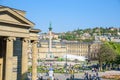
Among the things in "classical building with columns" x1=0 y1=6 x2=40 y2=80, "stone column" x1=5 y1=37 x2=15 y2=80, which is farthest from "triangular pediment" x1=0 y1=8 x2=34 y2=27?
"stone column" x1=5 y1=37 x2=15 y2=80

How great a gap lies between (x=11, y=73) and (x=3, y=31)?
433 centimetres

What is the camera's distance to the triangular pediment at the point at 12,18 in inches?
1222

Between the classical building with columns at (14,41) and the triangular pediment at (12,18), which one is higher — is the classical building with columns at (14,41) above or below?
below

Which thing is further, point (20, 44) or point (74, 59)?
point (74, 59)

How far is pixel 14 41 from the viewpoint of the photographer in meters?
35.4

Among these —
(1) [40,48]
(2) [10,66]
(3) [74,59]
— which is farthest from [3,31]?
(1) [40,48]

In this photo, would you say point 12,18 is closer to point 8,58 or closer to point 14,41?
point 14,41

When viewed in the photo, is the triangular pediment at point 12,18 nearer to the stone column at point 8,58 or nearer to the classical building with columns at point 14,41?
the classical building with columns at point 14,41

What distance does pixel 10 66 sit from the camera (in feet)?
106

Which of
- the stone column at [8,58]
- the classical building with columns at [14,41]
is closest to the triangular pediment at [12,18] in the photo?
the classical building with columns at [14,41]

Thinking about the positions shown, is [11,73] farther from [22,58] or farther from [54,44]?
[54,44]

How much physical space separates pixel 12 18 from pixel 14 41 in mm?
3615

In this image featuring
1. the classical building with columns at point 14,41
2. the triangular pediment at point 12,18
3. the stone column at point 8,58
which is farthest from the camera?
the stone column at point 8,58

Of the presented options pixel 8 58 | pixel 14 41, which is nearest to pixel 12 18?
pixel 14 41
